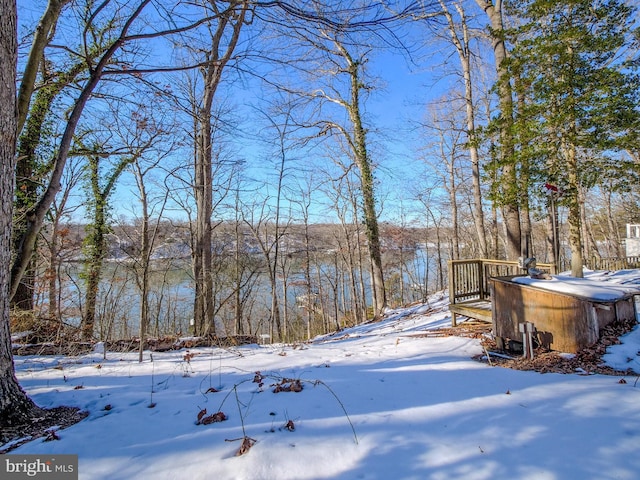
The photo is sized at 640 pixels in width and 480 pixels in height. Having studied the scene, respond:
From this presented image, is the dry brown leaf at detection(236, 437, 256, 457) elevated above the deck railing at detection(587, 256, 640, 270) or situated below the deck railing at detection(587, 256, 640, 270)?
below

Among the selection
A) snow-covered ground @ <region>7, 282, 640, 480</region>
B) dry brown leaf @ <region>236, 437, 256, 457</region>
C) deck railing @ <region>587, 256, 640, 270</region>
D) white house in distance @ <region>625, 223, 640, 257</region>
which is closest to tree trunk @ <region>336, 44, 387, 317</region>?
snow-covered ground @ <region>7, 282, 640, 480</region>

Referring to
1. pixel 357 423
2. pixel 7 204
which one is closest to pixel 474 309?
pixel 357 423

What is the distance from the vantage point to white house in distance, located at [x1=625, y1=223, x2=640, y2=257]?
21.4 meters

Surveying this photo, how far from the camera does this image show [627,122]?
6.38 meters

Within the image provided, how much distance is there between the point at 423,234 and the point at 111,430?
24.2m

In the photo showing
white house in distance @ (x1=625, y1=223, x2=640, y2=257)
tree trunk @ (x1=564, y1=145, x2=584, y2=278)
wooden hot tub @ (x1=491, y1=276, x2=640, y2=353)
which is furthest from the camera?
white house in distance @ (x1=625, y1=223, x2=640, y2=257)

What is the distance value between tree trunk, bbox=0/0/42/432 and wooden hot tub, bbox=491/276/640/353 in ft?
17.2

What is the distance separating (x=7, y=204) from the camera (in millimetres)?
2387

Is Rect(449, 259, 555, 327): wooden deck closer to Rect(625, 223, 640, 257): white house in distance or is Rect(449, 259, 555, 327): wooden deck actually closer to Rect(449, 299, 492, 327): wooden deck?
Rect(449, 299, 492, 327): wooden deck

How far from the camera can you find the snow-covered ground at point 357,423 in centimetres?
166

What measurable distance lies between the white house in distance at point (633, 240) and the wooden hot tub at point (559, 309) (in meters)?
24.5

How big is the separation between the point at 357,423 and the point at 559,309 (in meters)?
3.23

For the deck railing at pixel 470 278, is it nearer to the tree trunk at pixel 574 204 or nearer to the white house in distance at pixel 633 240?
the tree trunk at pixel 574 204

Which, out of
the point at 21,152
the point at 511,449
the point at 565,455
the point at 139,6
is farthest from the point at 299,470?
the point at 21,152
